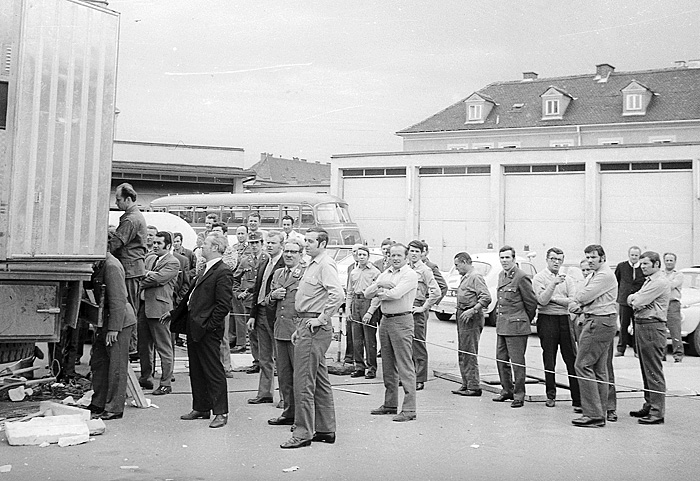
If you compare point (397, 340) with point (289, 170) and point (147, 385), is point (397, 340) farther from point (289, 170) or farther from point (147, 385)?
point (289, 170)

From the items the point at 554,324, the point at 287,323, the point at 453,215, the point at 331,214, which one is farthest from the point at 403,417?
the point at 453,215

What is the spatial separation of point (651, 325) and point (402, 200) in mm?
31422

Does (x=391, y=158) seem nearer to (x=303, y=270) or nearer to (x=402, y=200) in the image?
(x=402, y=200)

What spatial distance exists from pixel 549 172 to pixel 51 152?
32103 millimetres

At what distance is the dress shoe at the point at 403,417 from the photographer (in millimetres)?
8312

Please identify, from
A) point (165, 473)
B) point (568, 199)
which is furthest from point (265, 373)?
point (568, 199)

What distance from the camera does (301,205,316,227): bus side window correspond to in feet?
100

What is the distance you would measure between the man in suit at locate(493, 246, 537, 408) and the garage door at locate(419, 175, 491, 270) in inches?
1082

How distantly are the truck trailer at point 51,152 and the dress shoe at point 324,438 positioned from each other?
2431 mm

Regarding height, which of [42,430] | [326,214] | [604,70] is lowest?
[42,430]

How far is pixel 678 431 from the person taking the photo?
26.9ft

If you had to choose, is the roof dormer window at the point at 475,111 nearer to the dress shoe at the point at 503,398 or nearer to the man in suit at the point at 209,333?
the dress shoe at the point at 503,398

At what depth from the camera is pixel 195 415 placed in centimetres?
812

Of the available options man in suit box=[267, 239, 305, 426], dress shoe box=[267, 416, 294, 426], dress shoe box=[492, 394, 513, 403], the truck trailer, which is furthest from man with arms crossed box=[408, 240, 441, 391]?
the truck trailer
